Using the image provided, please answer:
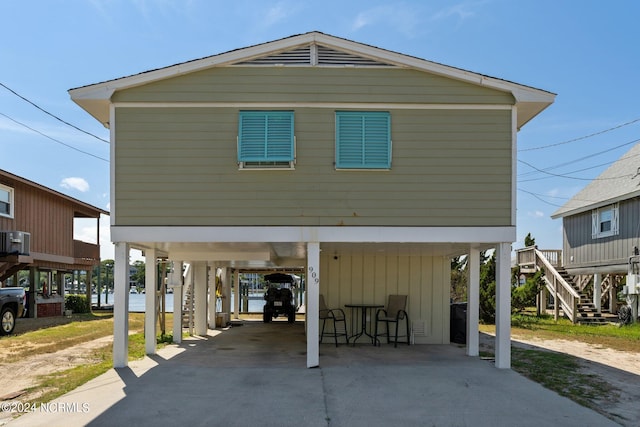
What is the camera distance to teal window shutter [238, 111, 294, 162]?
955cm

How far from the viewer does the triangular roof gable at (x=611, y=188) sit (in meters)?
19.7

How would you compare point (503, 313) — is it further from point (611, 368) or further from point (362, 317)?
point (362, 317)

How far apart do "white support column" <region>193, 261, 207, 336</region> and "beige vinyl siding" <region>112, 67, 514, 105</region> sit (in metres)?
6.07

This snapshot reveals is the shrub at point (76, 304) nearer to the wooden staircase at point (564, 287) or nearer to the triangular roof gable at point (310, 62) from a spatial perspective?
the triangular roof gable at point (310, 62)

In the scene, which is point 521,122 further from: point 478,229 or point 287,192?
point 287,192

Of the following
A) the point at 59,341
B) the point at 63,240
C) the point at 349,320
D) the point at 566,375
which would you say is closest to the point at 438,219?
the point at 566,375

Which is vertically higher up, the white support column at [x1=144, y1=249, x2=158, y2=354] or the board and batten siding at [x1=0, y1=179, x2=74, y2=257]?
the board and batten siding at [x1=0, y1=179, x2=74, y2=257]

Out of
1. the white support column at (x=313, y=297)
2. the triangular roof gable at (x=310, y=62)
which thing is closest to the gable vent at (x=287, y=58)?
the triangular roof gable at (x=310, y=62)

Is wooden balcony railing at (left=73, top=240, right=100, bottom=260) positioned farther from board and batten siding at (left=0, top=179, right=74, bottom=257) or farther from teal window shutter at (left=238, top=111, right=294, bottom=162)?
teal window shutter at (left=238, top=111, right=294, bottom=162)

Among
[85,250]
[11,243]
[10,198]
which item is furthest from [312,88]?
[85,250]

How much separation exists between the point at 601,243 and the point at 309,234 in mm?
15679

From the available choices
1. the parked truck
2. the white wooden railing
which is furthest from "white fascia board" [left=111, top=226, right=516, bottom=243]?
the white wooden railing

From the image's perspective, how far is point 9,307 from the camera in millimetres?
15141

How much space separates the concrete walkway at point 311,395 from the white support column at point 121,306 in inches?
10.6
